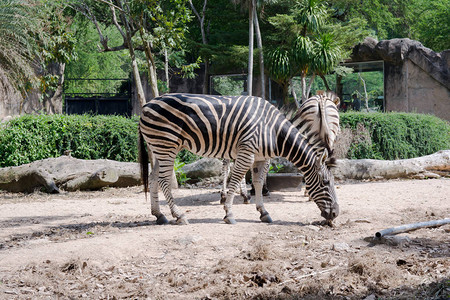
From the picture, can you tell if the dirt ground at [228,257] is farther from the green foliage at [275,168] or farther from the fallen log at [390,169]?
the fallen log at [390,169]

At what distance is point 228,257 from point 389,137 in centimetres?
991

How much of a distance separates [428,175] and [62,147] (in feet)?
31.4

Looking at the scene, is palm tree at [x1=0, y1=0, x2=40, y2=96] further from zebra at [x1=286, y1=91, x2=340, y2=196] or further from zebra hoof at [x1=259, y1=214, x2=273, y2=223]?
zebra hoof at [x1=259, y1=214, x2=273, y2=223]

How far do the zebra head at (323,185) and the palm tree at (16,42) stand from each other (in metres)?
8.92

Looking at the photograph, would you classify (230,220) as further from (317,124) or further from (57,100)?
(57,100)

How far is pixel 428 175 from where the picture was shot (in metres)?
11.2

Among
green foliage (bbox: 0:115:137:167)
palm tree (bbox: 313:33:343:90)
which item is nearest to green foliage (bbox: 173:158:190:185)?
green foliage (bbox: 0:115:137:167)

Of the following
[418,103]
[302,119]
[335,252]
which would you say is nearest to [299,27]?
[418,103]

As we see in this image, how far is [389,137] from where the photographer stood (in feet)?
43.8

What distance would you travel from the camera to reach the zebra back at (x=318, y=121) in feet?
23.0

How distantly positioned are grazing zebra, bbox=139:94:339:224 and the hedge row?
18.2 feet

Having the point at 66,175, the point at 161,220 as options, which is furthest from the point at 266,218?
the point at 66,175

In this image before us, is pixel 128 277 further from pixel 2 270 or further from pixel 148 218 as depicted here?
pixel 148 218

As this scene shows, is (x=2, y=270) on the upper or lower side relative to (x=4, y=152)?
lower
